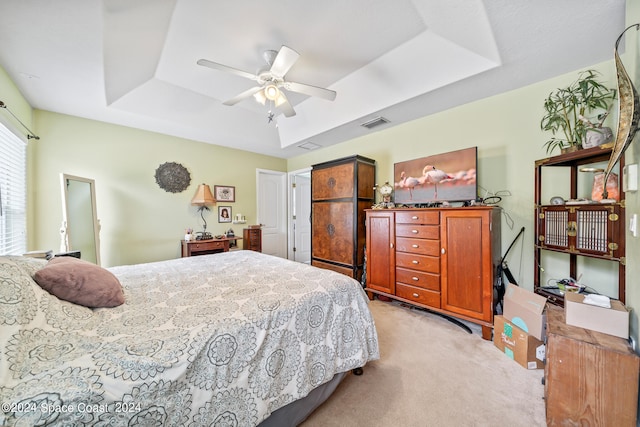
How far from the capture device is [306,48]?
2184 millimetres

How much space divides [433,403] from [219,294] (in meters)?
1.55

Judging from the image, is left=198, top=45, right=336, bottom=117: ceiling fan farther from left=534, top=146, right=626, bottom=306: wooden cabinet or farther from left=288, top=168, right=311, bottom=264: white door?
left=288, top=168, right=311, bottom=264: white door

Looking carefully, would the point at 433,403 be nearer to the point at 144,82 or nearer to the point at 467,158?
the point at 467,158

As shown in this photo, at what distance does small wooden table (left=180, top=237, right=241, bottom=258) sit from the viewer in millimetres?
3549

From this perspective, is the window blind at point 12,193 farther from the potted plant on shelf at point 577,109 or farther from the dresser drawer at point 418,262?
the potted plant on shelf at point 577,109

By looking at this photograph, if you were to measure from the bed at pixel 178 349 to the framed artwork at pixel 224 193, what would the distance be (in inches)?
104

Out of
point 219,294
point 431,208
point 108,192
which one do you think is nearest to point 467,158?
point 431,208

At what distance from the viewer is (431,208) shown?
2518 mm

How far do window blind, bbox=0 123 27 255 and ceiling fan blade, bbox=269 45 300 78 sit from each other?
2438mm

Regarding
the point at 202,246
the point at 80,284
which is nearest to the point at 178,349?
the point at 80,284

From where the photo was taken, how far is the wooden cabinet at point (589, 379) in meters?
1.12

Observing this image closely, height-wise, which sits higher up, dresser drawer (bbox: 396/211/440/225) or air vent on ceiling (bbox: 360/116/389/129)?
air vent on ceiling (bbox: 360/116/389/129)

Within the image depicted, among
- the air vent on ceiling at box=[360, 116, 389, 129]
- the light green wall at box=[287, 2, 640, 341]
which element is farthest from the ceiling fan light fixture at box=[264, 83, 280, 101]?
the light green wall at box=[287, 2, 640, 341]

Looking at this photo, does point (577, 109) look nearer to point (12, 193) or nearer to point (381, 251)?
point (381, 251)
